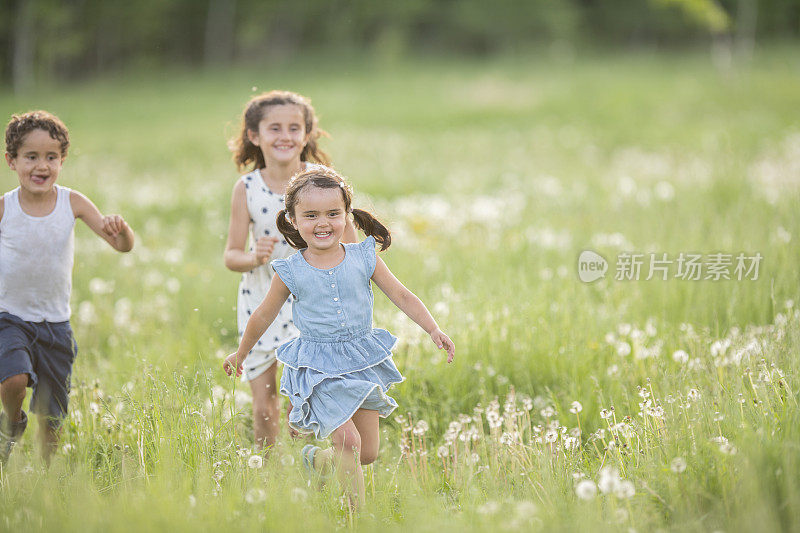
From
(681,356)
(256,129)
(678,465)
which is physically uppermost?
(256,129)

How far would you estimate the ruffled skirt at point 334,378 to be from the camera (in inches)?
121

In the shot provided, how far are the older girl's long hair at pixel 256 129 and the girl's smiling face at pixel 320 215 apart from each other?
114 cm

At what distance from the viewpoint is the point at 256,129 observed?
13.6 feet

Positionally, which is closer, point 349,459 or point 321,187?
point 349,459

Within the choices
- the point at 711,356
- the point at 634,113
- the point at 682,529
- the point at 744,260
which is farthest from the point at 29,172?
the point at 634,113

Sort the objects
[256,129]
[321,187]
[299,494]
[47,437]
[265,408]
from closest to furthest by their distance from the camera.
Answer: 1. [299,494]
2. [321,187]
3. [47,437]
4. [265,408]
5. [256,129]

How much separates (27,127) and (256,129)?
1.22 meters

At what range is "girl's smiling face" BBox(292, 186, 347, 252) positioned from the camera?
10.2ft

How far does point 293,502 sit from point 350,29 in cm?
5549

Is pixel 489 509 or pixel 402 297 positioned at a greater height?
pixel 402 297

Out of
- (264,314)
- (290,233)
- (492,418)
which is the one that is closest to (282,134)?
(290,233)

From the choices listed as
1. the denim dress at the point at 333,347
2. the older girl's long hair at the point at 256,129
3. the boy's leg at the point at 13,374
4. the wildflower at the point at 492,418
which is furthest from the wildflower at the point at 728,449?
the boy's leg at the point at 13,374

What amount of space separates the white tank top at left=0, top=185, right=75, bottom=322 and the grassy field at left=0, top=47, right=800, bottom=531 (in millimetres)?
608

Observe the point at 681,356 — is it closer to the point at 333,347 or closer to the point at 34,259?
the point at 333,347
